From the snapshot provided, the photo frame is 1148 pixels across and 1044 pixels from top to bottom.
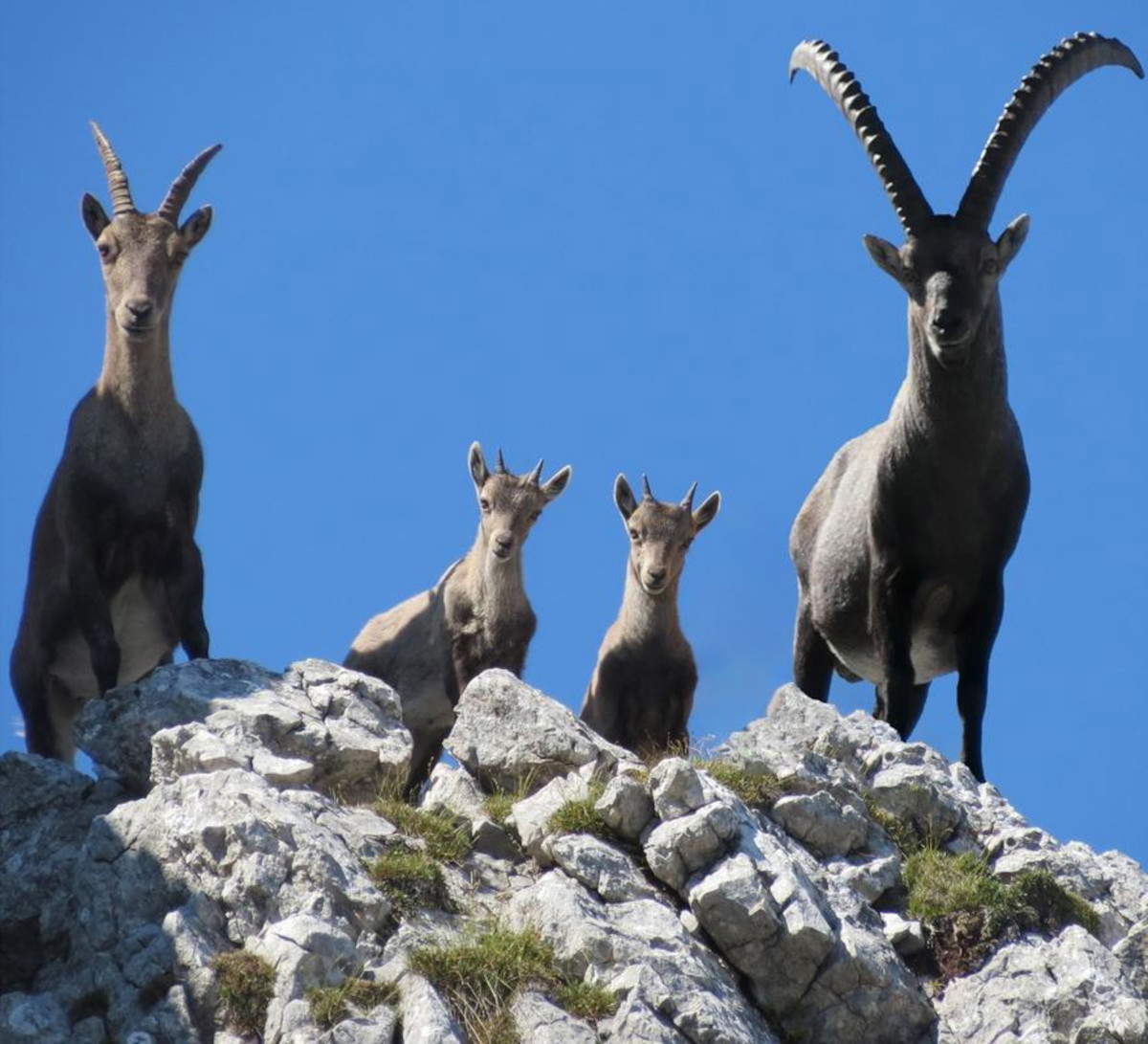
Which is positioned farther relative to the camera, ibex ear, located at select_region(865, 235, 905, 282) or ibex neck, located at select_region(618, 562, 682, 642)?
ibex neck, located at select_region(618, 562, 682, 642)

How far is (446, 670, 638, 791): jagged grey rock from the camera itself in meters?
12.0

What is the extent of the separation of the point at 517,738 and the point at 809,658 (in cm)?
411

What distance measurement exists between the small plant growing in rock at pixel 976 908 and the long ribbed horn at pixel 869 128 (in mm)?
4201

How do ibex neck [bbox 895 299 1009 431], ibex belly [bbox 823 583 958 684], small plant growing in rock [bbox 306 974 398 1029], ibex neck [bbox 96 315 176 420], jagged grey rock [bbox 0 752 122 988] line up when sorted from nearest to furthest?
small plant growing in rock [bbox 306 974 398 1029], jagged grey rock [bbox 0 752 122 988], ibex neck [bbox 895 299 1009 431], ibex belly [bbox 823 583 958 684], ibex neck [bbox 96 315 176 420]

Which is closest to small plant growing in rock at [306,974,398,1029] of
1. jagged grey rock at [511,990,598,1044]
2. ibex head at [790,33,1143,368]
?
jagged grey rock at [511,990,598,1044]

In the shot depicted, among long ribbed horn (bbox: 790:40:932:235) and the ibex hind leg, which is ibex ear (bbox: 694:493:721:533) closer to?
the ibex hind leg

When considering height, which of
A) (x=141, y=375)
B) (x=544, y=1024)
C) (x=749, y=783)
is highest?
(x=141, y=375)

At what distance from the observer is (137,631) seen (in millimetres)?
14891

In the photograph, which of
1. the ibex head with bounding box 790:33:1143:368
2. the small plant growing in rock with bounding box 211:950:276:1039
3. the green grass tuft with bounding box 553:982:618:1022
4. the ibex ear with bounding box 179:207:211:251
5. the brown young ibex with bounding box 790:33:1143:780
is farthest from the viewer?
the ibex ear with bounding box 179:207:211:251

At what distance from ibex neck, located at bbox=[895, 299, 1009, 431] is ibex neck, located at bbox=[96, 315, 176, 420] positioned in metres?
4.73

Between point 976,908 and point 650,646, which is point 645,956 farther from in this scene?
point 650,646

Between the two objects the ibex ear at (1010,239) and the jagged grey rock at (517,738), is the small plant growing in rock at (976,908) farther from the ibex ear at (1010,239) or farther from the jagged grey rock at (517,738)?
the ibex ear at (1010,239)

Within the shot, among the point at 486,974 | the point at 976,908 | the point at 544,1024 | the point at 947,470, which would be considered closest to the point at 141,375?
the point at 947,470

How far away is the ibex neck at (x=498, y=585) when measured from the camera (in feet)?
53.8
